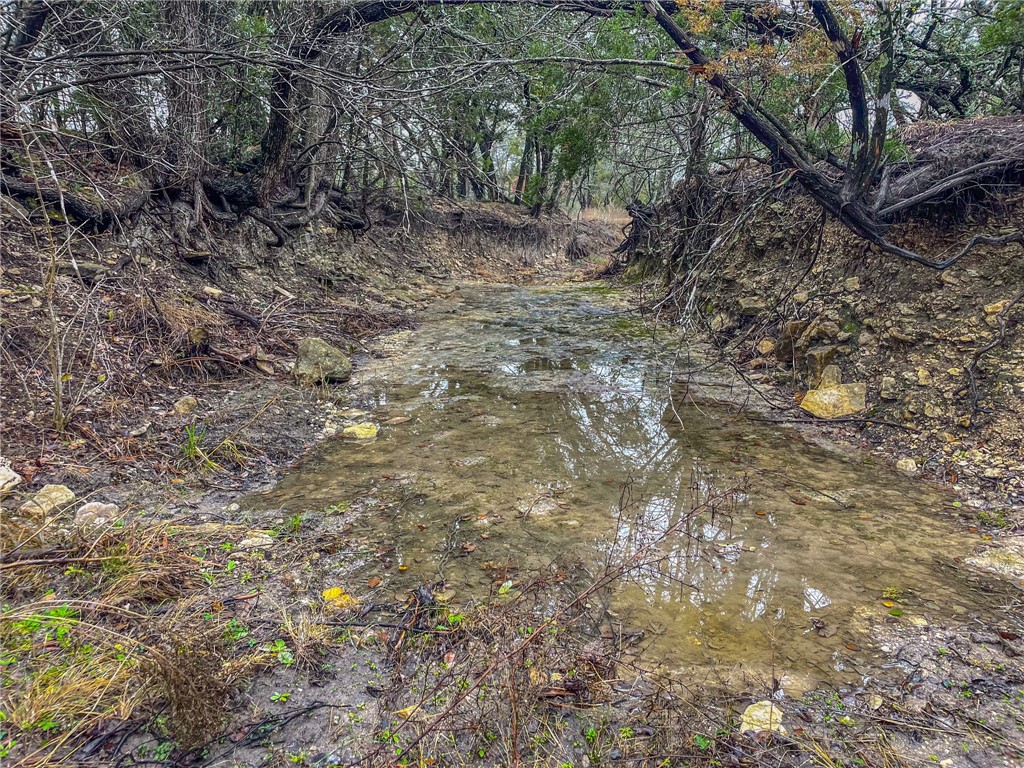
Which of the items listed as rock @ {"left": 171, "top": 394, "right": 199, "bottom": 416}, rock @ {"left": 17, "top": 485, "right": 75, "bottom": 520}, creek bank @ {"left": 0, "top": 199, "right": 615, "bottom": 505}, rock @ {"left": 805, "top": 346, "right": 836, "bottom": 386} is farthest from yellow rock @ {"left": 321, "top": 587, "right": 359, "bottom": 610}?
rock @ {"left": 805, "top": 346, "right": 836, "bottom": 386}

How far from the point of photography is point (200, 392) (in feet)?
14.3

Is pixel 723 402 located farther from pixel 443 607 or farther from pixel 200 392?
pixel 200 392

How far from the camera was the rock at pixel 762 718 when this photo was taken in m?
1.69

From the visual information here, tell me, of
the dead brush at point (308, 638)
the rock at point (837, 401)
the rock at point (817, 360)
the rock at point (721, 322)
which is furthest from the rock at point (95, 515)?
the rock at point (721, 322)

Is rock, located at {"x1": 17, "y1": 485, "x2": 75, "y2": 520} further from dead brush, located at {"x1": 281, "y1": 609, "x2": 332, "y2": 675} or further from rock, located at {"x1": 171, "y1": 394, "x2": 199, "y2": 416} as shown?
dead brush, located at {"x1": 281, "y1": 609, "x2": 332, "y2": 675}

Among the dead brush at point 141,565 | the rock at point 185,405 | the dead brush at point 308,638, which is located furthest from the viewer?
the rock at point 185,405

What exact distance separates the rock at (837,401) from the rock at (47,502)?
5.24 metres

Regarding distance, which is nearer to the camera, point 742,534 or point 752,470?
point 742,534

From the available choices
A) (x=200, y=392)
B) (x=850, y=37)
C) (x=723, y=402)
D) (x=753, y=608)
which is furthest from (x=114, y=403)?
(x=850, y=37)

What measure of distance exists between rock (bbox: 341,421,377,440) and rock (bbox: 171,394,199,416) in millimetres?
1147

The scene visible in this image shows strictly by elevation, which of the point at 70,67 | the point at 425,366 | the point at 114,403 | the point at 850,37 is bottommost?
the point at 425,366

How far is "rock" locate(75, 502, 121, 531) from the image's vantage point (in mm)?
2424

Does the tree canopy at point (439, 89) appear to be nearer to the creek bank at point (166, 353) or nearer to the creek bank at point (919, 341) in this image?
the creek bank at point (919, 341)

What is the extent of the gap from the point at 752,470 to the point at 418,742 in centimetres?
285
